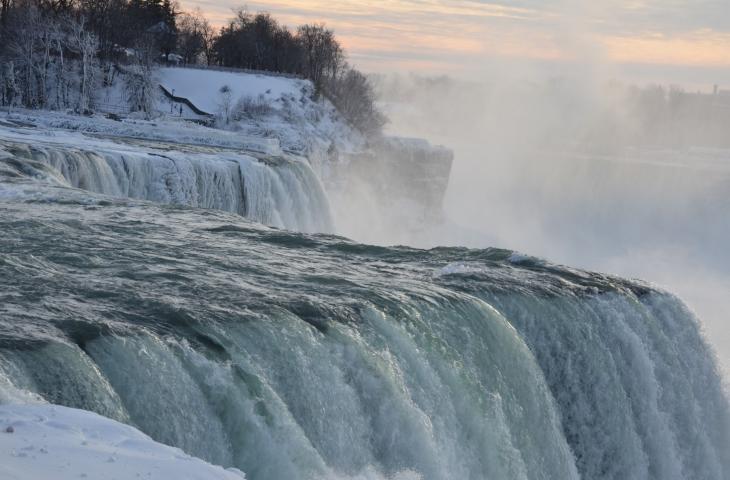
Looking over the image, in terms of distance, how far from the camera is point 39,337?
8.33 meters

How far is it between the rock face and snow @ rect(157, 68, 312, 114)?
558 centimetres

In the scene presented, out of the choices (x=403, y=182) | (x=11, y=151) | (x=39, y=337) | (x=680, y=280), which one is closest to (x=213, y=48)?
(x=403, y=182)

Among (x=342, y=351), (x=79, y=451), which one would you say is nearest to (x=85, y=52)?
(x=342, y=351)

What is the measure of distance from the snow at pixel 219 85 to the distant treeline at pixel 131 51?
136 cm

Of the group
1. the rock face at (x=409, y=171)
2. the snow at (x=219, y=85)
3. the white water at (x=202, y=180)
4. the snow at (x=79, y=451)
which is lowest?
the rock face at (x=409, y=171)

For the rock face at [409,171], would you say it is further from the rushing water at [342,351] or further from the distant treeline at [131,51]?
the rushing water at [342,351]

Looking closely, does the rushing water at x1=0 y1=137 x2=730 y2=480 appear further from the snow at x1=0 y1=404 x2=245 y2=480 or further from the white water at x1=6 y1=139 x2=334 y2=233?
the white water at x1=6 y1=139 x2=334 y2=233

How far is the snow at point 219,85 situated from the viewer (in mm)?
46625

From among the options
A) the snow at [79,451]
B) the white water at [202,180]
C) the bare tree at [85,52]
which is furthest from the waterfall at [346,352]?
the bare tree at [85,52]

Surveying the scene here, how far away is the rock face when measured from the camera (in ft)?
146

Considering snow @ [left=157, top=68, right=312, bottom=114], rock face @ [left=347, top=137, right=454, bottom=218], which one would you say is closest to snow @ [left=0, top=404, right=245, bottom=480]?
rock face @ [left=347, top=137, right=454, bottom=218]

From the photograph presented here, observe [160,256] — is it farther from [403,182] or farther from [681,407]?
[403,182]

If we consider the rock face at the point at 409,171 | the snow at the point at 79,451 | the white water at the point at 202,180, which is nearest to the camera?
the snow at the point at 79,451

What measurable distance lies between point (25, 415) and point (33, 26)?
37207 mm
